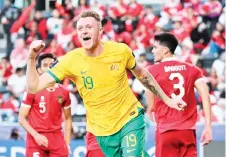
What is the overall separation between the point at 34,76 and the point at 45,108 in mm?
3430

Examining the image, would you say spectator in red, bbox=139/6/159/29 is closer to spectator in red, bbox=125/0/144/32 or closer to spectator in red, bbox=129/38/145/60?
spectator in red, bbox=125/0/144/32

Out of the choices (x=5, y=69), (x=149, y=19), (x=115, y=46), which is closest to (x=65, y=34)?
(x=5, y=69)

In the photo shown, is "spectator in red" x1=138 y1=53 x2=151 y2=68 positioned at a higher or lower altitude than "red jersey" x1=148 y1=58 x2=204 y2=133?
higher

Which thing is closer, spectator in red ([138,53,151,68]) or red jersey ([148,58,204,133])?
red jersey ([148,58,204,133])

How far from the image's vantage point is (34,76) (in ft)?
23.6

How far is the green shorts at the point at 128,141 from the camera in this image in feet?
25.0

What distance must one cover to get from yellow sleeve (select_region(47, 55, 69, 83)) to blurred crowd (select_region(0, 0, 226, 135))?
962 centimetres

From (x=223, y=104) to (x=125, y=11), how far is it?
5191 millimetres

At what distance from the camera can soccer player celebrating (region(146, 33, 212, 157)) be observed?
365 inches

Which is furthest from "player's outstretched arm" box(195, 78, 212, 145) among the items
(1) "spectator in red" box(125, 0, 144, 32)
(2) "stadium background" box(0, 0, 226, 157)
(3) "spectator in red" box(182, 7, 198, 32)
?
(1) "spectator in red" box(125, 0, 144, 32)

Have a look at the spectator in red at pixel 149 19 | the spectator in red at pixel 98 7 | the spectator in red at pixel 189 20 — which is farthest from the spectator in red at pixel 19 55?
the spectator in red at pixel 189 20

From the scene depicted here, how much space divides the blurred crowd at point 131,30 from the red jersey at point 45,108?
6.51 m

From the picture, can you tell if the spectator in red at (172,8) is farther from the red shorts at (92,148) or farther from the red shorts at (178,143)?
the red shorts at (92,148)

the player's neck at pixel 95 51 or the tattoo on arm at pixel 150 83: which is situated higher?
the player's neck at pixel 95 51
